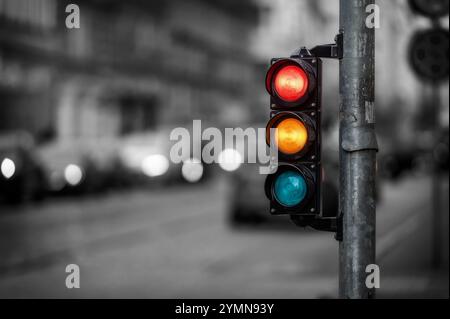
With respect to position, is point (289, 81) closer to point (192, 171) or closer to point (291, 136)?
point (291, 136)

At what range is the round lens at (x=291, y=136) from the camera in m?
5.11

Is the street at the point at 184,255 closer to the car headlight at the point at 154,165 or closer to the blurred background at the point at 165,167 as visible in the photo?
the blurred background at the point at 165,167

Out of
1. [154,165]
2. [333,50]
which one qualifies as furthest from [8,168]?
[333,50]

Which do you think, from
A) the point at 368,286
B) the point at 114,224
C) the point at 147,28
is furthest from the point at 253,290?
the point at 147,28

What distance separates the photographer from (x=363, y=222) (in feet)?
17.3

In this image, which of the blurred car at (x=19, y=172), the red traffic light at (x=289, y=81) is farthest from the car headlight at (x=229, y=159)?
the red traffic light at (x=289, y=81)

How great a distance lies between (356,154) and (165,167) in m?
27.2

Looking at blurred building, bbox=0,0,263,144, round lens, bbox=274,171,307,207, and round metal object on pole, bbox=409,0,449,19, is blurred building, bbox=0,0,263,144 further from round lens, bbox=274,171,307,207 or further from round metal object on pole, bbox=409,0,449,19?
round lens, bbox=274,171,307,207

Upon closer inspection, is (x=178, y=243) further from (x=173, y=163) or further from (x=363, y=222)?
(x=173, y=163)

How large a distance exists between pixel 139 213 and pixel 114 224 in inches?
118

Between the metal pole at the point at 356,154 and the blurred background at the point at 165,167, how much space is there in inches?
10.1

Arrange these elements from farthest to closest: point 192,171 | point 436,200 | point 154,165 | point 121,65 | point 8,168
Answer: point 121,65 < point 192,171 < point 154,165 < point 8,168 < point 436,200

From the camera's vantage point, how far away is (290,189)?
5.17m

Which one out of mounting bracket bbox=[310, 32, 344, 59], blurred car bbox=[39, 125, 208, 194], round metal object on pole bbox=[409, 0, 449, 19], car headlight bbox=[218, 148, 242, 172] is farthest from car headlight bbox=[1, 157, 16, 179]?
car headlight bbox=[218, 148, 242, 172]
